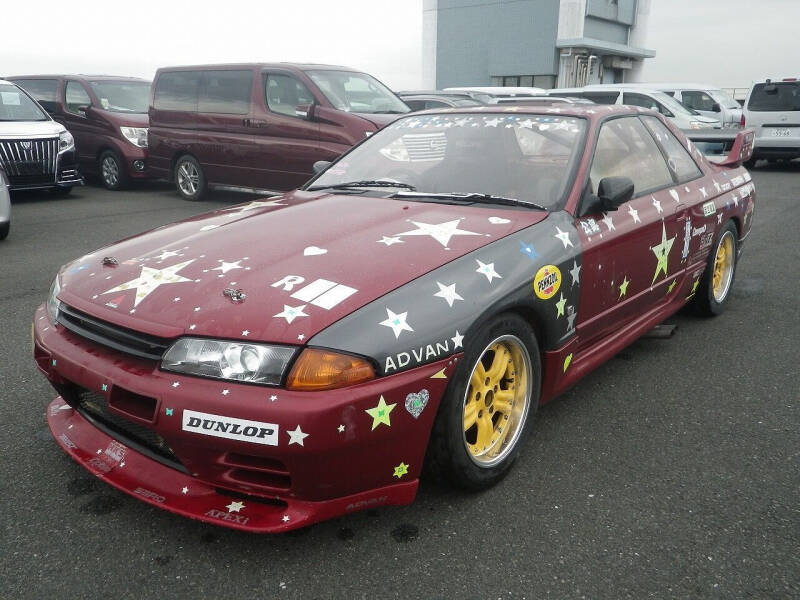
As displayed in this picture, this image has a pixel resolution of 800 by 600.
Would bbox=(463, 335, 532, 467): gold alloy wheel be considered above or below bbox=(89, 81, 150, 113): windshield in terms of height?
below

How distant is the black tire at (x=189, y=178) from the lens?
9852 mm

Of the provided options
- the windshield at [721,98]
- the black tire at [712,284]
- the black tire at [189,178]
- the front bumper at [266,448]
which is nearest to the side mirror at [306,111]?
the black tire at [189,178]

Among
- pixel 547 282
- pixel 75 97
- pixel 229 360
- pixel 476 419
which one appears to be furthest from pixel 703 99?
pixel 229 360

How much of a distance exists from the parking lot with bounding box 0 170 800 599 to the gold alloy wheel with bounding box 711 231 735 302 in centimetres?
111

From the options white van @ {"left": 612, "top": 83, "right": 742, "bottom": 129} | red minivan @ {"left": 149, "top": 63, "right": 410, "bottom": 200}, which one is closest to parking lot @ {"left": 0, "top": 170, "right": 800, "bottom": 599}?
red minivan @ {"left": 149, "top": 63, "right": 410, "bottom": 200}

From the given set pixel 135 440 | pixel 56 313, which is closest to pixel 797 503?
pixel 135 440

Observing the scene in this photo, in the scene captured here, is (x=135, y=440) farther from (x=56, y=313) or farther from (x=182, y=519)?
(x=56, y=313)

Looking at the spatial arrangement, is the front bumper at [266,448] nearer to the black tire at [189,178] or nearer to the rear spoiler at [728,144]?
the rear spoiler at [728,144]

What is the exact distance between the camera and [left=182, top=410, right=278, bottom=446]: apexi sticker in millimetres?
1913

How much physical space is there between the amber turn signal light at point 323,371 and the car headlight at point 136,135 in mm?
9830

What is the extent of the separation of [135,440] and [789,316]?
13.6 feet

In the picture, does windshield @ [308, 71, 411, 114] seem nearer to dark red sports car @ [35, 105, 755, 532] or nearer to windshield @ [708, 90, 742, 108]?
dark red sports car @ [35, 105, 755, 532]

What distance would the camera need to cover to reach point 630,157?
3486 millimetres

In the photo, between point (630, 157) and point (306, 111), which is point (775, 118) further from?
point (630, 157)
